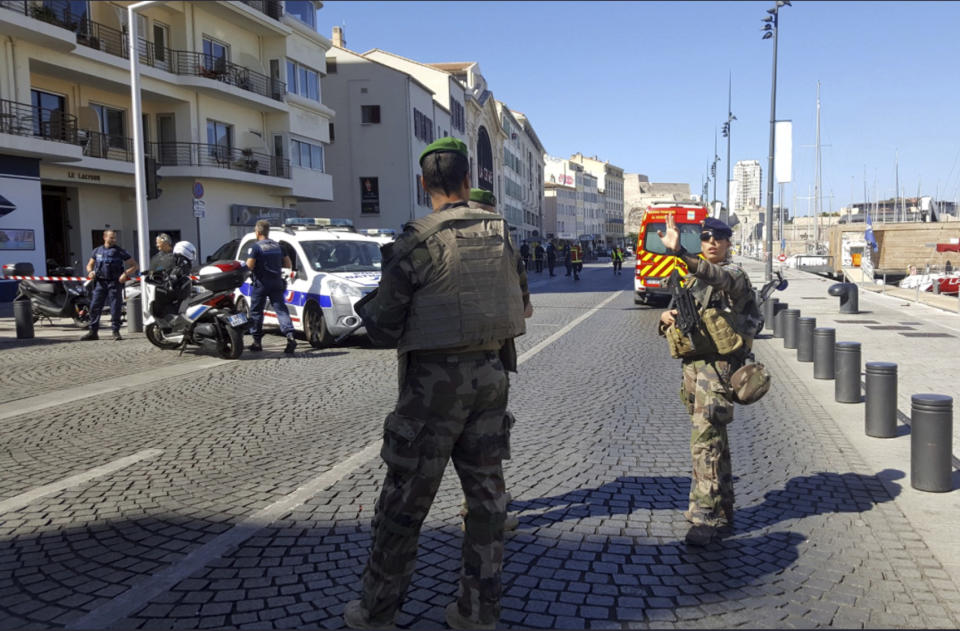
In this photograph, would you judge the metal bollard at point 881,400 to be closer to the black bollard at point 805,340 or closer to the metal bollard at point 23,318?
the black bollard at point 805,340

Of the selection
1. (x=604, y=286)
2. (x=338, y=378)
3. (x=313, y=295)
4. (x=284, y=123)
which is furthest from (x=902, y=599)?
(x=284, y=123)

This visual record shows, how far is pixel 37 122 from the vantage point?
23.5 m

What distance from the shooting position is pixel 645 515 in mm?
4500

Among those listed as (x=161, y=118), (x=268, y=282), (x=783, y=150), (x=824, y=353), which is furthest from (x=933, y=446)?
(x=161, y=118)

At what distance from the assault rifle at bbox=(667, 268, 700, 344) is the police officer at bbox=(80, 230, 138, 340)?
11.5 metres

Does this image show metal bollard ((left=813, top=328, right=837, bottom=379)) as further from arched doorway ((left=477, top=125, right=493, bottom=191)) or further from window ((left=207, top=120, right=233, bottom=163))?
arched doorway ((left=477, top=125, right=493, bottom=191))

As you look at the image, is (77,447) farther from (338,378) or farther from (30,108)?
(30,108)

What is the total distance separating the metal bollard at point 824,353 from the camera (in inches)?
372

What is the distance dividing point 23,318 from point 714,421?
1341 cm

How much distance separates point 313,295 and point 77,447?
6.22m

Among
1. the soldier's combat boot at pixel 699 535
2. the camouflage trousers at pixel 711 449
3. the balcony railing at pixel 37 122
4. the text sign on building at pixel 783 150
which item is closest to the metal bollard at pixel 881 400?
the camouflage trousers at pixel 711 449

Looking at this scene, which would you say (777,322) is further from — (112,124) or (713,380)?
(112,124)

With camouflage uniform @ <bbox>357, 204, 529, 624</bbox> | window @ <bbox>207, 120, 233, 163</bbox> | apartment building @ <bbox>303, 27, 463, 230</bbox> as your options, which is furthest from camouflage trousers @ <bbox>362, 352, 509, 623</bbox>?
apartment building @ <bbox>303, 27, 463, 230</bbox>

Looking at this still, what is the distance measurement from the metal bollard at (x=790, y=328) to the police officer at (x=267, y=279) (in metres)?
7.57
